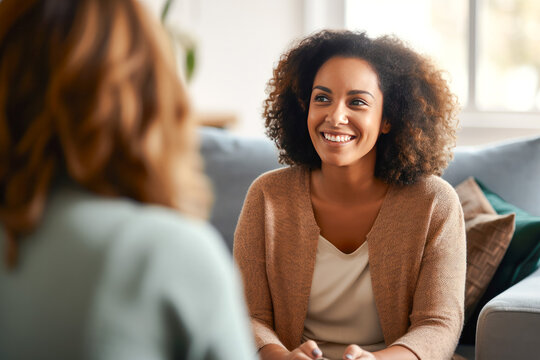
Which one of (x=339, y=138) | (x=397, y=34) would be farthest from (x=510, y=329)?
(x=397, y=34)

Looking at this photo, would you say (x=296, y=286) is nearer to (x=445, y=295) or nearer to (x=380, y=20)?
(x=445, y=295)

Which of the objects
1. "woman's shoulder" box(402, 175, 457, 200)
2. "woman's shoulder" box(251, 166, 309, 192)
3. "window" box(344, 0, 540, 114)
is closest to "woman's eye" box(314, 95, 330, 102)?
"woman's shoulder" box(251, 166, 309, 192)

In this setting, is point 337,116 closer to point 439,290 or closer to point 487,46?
point 439,290

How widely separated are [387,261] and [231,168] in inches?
29.4

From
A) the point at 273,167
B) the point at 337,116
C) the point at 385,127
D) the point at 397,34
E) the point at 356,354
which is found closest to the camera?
the point at 356,354

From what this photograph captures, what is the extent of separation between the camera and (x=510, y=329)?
140 cm

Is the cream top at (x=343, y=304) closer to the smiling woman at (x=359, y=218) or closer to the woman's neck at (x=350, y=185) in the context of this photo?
the smiling woman at (x=359, y=218)

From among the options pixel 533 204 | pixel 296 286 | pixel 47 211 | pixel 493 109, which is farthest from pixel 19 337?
pixel 493 109

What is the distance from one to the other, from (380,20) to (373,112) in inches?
72.8

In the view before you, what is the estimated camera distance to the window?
→ 3055 millimetres

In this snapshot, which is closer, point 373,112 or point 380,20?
point 373,112

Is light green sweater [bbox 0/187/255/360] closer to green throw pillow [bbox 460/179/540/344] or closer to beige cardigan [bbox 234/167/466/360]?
beige cardigan [bbox 234/167/466/360]

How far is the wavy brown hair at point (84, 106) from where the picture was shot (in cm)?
63

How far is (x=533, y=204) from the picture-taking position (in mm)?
1986
